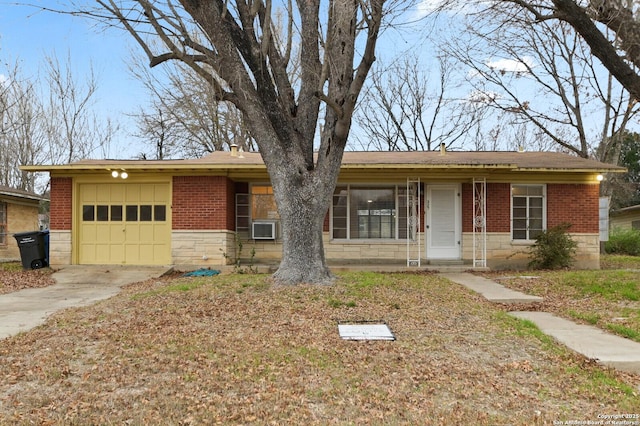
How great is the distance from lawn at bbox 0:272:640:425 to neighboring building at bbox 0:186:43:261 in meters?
13.9

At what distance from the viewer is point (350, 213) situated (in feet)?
45.8

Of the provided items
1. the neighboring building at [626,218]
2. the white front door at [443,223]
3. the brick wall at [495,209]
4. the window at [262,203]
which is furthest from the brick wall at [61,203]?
the neighboring building at [626,218]

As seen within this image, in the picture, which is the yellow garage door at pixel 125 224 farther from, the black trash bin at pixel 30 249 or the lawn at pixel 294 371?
the lawn at pixel 294 371

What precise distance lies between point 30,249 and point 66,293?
4.54 metres

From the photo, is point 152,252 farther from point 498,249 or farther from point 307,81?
point 498,249

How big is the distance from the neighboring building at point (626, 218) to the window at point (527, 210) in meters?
16.4

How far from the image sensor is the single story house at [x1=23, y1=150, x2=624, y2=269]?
43.7 ft

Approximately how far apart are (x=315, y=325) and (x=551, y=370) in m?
2.62

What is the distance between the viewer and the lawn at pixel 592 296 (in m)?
6.29

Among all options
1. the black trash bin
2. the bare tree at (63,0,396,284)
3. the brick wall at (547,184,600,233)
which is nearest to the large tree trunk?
the bare tree at (63,0,396,284)

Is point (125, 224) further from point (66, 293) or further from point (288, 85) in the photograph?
point (288, 85)

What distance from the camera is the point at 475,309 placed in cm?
701

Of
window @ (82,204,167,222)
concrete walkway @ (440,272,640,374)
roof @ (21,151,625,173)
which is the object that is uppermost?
roof @ (21,151,625,173)

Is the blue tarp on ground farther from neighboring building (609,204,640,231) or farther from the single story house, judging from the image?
neighboring building (609,204,640,231)
